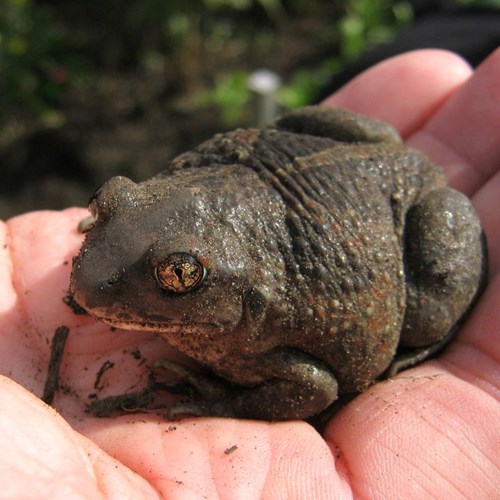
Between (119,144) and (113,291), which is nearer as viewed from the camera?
(113,291)

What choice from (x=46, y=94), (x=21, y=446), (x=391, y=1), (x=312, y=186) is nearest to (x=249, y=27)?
(x=391, y=1)

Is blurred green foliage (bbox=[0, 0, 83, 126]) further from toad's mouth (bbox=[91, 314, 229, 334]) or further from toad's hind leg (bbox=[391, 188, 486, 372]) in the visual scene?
toad's hind leg (bbox=[391, 188, 486, 372])

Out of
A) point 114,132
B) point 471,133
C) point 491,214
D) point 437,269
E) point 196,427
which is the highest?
point 471,133

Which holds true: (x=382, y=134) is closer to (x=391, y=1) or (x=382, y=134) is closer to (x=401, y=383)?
(x=401, y=383)

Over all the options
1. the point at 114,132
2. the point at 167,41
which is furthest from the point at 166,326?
the point at 167,41

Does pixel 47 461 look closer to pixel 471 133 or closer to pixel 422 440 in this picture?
pixel 422 440

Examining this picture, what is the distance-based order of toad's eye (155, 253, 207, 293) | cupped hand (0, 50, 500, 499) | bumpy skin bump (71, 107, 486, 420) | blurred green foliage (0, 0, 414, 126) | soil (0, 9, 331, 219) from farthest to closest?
soil (0, 9, 331, 219) < blurred green foliage (0, 0, 414, 126) < bumpy skin bump (71, 107, 486, 420) < toad's eye (155, 253, 207, 293) < cupped hand (0, 50, 500, 499)

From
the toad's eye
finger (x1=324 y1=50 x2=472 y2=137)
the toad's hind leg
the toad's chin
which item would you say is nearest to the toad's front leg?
the toad's chin
